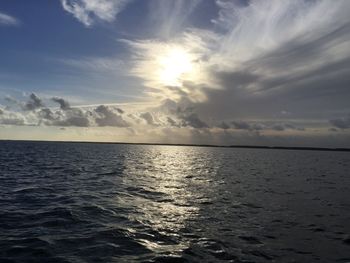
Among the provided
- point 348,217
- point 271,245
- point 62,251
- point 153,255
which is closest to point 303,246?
point 271,245

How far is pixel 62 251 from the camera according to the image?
15484mm

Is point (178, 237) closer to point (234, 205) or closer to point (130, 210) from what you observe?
point (130, 210)

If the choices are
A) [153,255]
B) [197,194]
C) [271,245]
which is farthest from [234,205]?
[153,255]

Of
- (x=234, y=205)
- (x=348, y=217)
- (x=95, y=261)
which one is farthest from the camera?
(x=234, y=205)

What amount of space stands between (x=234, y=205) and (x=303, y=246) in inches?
455

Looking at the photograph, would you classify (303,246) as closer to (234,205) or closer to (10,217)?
(234,205)

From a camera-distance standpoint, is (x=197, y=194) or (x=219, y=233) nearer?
(x=219, y=233)

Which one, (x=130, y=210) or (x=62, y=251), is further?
(x=130, y=210)

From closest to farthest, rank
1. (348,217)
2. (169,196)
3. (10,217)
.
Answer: (10,217) < (348,217) < (169,196)

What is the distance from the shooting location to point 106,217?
2291 centimetres

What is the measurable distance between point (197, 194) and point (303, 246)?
1840 centimetres

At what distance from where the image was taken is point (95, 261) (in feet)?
47.4

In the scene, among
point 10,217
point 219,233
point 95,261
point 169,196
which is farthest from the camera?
point 169,196

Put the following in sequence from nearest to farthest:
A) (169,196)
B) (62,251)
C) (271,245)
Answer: (62,251)
(271,245)
(169,196)
